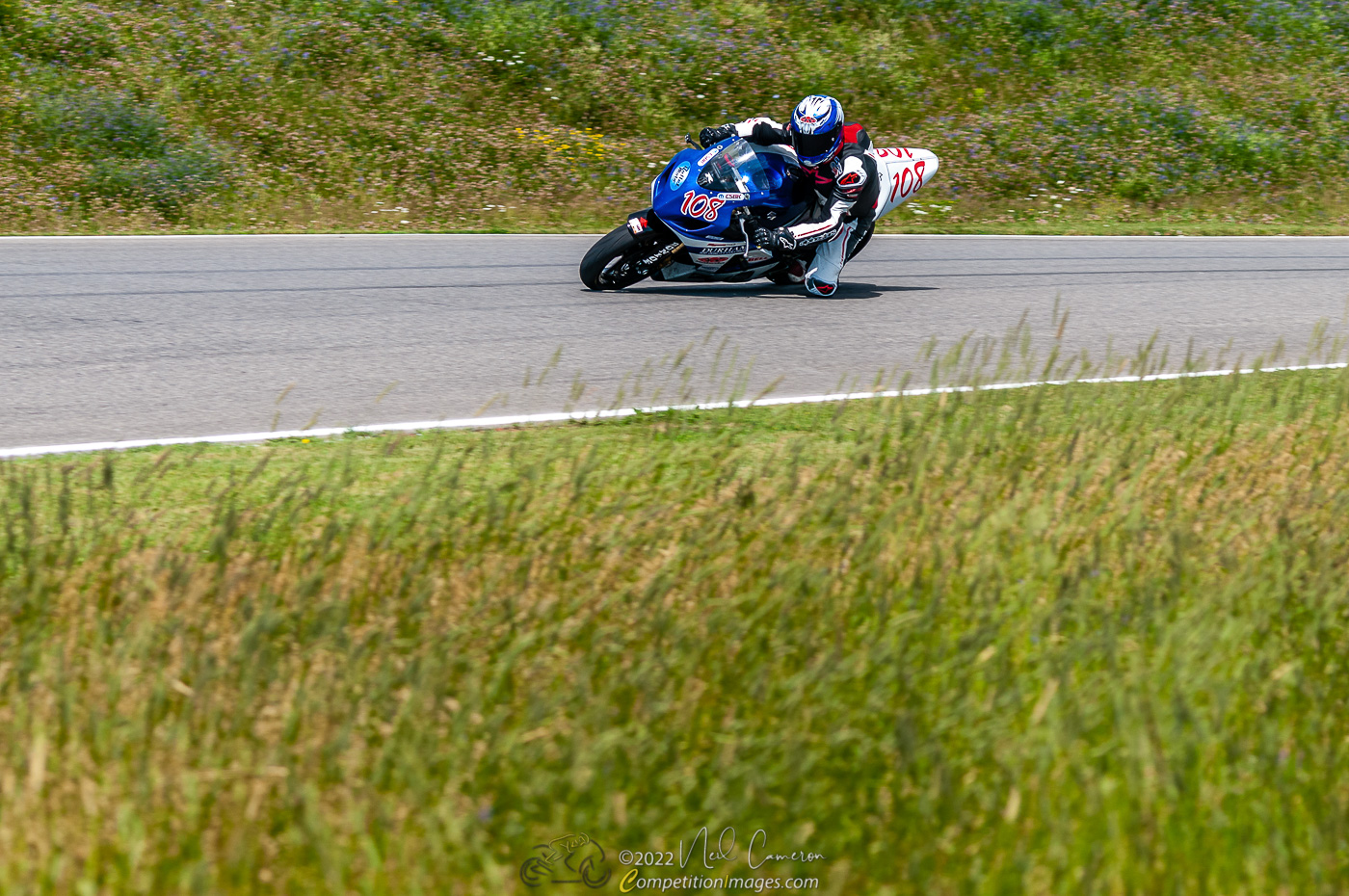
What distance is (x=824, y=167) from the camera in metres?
10.5

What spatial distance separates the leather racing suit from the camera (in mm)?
10570

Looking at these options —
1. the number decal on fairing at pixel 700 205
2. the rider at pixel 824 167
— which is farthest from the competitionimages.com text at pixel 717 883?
the rider at pixel 824 167

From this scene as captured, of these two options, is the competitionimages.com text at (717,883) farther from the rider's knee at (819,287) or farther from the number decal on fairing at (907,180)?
the number decal on fairing at (907,180)

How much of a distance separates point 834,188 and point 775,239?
2.04 feet

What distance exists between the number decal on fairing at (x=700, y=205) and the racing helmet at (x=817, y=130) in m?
0.76

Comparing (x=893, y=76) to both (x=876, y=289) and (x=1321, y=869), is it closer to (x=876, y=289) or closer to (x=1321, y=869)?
(x=876, y=289)

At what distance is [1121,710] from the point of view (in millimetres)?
3129

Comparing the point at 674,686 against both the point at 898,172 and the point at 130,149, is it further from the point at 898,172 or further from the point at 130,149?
the point at 130,149

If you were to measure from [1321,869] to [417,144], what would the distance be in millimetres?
16771

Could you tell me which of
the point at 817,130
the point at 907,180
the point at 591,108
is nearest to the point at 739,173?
the point at 817,130

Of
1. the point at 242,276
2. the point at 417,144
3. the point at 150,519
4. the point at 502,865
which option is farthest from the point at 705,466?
the point at 417,144

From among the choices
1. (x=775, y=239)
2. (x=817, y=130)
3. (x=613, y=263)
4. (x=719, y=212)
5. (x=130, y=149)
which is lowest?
(x=130, y=149)

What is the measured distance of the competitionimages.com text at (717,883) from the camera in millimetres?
2877

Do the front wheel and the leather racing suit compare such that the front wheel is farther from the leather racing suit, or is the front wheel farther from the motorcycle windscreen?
the leather racing suit
